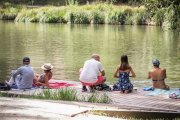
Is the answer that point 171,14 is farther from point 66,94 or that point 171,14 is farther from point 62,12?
point 62,12

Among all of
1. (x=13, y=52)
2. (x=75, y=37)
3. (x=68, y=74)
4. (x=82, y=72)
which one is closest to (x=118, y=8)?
(x=75, y=37)

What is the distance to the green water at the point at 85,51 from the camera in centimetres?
1916

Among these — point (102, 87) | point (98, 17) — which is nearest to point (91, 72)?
point (102, 87)

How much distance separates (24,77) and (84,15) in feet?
134

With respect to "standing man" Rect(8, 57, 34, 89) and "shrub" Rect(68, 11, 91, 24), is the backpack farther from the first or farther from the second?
"shrub" Rect(68, 11, 91, 24)

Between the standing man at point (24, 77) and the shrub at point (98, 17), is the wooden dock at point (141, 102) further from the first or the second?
the shrub at point (98, 17)

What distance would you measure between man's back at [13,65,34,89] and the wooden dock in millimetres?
409

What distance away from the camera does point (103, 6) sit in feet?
178

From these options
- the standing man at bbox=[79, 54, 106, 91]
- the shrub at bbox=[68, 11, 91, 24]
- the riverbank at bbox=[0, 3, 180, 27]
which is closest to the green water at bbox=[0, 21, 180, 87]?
the standing man at bbox=[79, 54, 106, 91]

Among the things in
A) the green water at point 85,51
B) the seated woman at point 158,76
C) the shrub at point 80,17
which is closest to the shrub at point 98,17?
the shrub at point 80,17

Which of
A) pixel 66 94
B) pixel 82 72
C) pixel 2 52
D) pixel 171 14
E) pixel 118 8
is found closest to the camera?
pixel 66 94

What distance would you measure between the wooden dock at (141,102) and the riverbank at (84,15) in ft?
123

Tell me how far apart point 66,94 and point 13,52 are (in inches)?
632

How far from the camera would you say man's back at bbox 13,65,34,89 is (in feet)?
40.4
